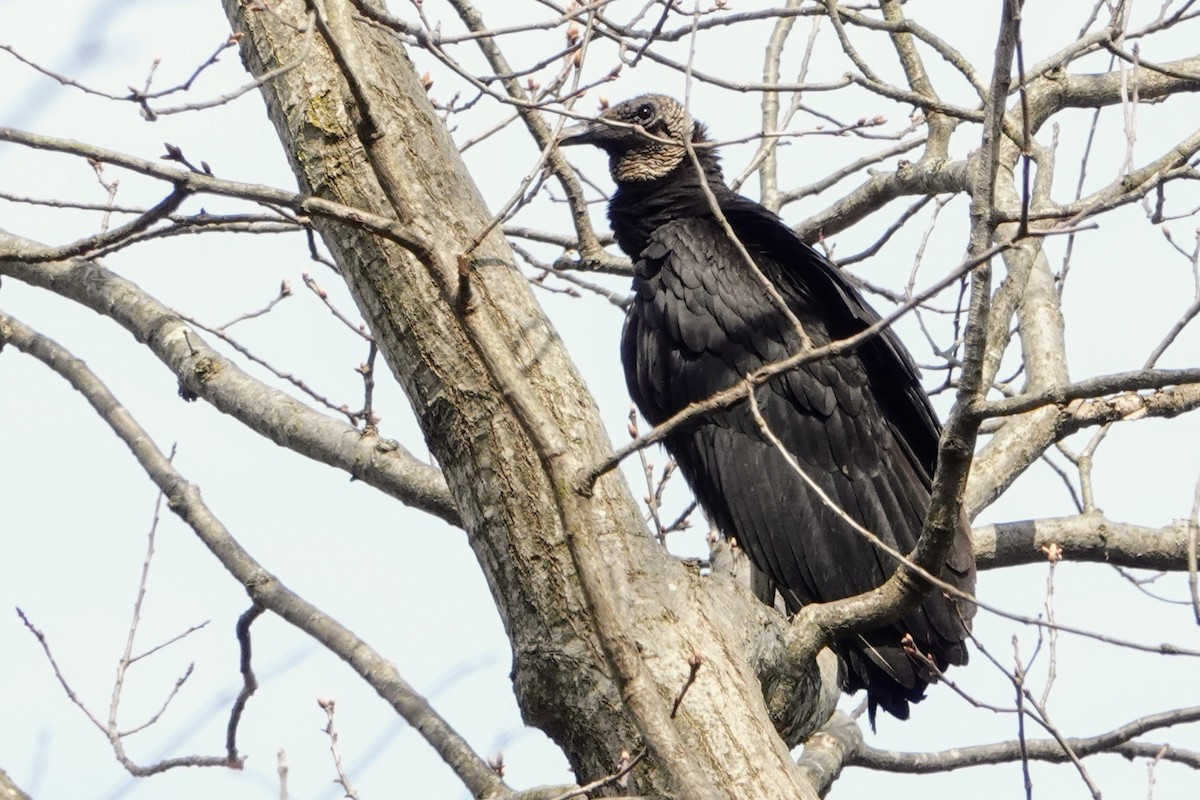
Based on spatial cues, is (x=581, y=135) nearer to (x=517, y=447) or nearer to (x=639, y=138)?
(x=639, y=138)

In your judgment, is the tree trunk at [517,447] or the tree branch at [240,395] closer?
the tree trunk at [517,447]

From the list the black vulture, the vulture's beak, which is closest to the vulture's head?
the vulture's beak

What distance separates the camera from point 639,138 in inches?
176

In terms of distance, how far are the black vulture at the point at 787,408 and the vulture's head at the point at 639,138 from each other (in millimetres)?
536

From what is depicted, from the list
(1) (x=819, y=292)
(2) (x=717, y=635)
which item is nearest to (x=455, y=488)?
(2) (x=717, y=635)

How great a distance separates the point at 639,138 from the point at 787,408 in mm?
1247

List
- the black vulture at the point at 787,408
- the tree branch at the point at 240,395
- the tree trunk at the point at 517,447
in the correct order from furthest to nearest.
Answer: the black vulture at the point at 787,408
the tree branch at the point at 240,395
the tree trunk at the point at 517,447

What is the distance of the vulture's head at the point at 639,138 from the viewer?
4.34m

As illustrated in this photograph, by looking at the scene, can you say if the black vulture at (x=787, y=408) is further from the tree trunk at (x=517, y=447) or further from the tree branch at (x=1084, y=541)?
the tree trunk at (x=517, y=447)

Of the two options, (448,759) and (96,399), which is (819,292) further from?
(96,399)

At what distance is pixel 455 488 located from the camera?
91.4 inches

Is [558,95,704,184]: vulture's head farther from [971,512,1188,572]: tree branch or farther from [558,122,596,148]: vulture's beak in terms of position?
[971,512,1188,572]: tree branch

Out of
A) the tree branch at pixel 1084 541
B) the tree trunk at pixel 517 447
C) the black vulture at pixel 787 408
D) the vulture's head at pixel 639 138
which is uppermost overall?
the vulture's head at pixel 639 138

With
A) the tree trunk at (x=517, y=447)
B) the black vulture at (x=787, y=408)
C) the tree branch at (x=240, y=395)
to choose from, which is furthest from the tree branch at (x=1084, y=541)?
the tree branch at (x=240, y=395)
